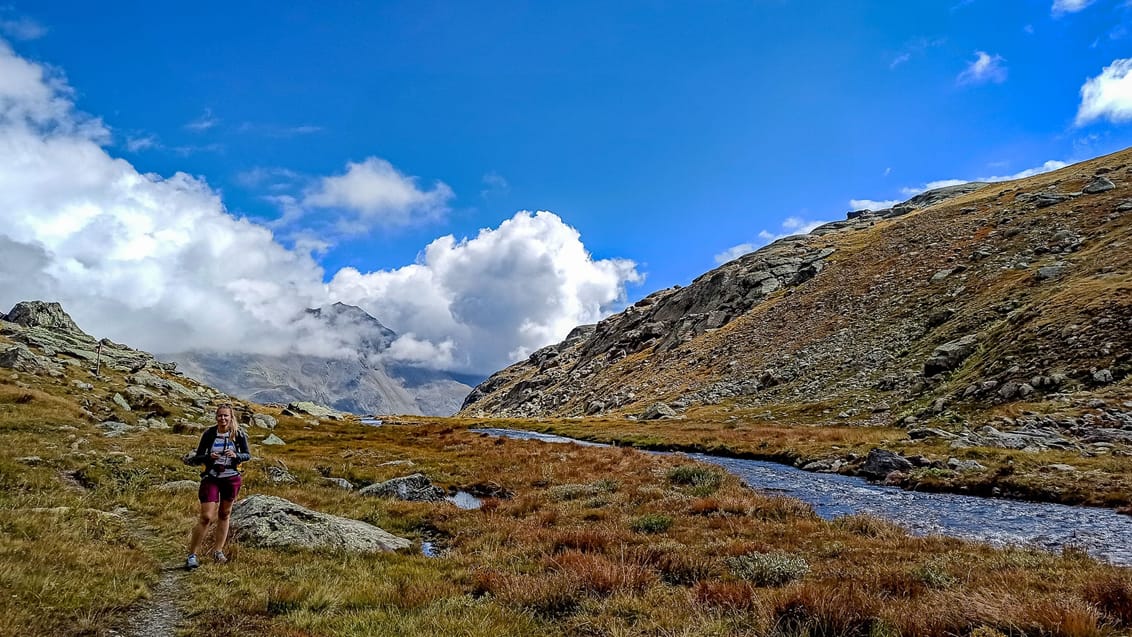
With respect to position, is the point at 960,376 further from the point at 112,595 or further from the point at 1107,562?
the point at 112,595

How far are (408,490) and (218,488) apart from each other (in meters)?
13.6

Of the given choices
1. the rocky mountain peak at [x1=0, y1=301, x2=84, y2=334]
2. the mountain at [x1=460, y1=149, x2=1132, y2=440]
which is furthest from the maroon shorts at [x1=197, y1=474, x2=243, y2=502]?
the rocky mountain peak at [x1=0, y1=301, x2=84, y2=334]

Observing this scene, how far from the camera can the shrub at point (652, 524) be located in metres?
17.2

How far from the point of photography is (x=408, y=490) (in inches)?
987

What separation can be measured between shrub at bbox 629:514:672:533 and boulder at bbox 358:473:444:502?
10.7 metres

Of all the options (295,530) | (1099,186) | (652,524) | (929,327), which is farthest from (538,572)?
(1099,186)

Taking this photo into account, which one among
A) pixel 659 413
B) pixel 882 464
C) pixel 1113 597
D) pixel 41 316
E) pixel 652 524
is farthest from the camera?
pixel 41 316

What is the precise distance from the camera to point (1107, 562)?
13.6 metres

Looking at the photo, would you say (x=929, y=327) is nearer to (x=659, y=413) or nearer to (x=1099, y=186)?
(x=659, y=413)

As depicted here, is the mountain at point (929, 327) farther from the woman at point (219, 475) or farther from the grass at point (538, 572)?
the woman at point (219, 475)

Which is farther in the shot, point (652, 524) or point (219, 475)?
point (652, 524)

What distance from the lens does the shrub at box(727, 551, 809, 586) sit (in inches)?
450

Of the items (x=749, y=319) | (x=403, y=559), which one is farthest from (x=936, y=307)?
(x=403, y=559)

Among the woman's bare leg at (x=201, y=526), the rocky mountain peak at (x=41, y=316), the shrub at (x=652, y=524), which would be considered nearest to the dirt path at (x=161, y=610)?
the woman's bare leg at (x=201, y=526)
